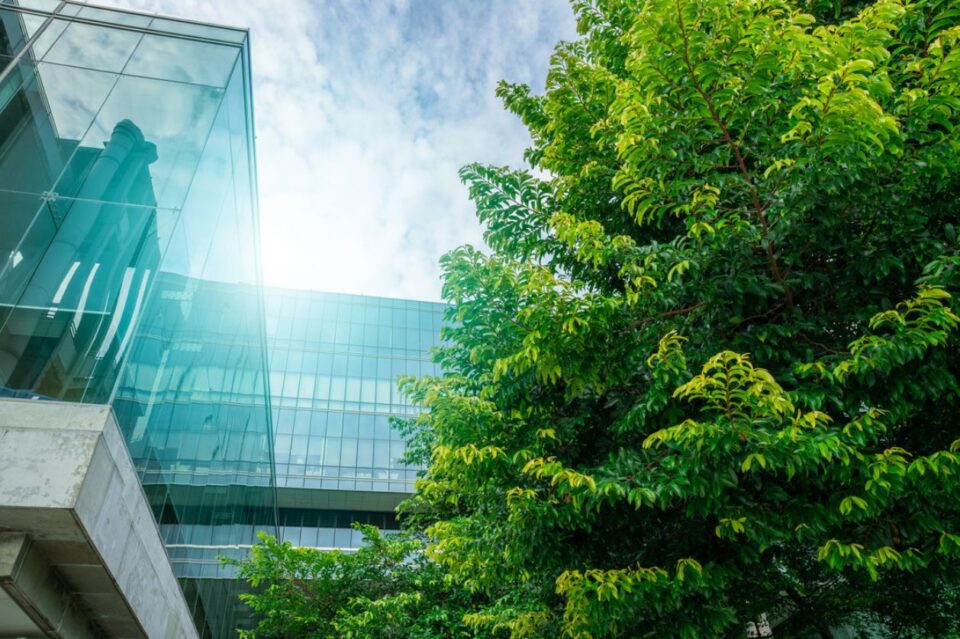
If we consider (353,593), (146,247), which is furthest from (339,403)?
(146,247)

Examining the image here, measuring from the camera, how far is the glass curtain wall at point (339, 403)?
33.9 metres

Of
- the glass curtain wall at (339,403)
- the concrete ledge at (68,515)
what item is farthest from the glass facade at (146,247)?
the glass curtain wall at (339,403)

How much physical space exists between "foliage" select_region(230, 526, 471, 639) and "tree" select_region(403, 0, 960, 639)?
21.7 ft

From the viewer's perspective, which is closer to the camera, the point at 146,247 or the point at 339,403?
the point at 146,247

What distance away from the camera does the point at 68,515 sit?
14.2 ft

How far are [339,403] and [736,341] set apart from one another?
35076 mm

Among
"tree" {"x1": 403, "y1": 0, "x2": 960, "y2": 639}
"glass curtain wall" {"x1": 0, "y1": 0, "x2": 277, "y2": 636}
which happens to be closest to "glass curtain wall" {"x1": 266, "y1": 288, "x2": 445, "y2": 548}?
"glass curtain wall" {"x1": 0, "y1": 0, "x2": 277, "y2": 636}

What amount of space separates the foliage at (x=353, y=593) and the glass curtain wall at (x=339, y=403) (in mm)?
14123

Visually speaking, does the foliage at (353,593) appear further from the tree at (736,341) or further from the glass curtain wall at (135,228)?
the tree at (736,341)

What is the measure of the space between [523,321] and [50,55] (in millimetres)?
7253

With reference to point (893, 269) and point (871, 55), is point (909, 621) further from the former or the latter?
point (871, 55)

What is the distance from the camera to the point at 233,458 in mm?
12625

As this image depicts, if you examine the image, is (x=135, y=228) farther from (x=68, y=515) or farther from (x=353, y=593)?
(x=353, y=593)

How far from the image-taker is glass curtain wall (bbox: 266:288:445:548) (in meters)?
33.9
